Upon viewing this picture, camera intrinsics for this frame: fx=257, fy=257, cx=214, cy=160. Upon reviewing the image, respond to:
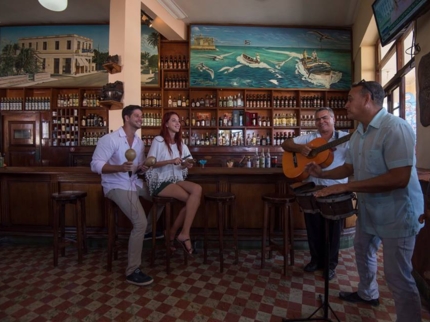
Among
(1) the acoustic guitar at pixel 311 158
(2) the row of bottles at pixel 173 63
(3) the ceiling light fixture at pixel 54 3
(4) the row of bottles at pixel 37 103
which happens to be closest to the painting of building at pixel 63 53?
(4) the row of bottles at pixel 37 103

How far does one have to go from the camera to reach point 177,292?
2186 millimetres

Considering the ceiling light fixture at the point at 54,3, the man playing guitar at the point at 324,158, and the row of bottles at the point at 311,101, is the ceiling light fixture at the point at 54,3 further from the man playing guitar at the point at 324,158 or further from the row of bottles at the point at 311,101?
the row of bottles at the point at 311,101

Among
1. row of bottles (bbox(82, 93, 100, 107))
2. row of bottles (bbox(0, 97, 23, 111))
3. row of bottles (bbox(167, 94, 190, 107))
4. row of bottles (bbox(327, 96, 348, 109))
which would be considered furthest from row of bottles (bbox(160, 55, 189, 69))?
row of bottles (bbox(0, 97, 23, 111))

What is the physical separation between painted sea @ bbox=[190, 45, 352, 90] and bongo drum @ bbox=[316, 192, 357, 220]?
200 inches

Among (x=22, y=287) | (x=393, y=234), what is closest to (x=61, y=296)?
(x=22, y=287)

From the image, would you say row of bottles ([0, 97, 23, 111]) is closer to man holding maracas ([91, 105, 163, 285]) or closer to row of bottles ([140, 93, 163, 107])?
row of bottles ([140, 93, 163, 107])

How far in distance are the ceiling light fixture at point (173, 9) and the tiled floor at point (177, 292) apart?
16.2 ft

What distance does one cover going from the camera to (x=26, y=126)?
21.5ft

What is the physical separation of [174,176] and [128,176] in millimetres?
472

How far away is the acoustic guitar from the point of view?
232 centimetres

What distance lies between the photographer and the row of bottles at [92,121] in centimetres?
646

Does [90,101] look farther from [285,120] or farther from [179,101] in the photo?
[285,120]

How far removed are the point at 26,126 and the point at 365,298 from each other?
7756mm

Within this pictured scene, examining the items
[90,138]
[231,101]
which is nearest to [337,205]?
[231,101]
